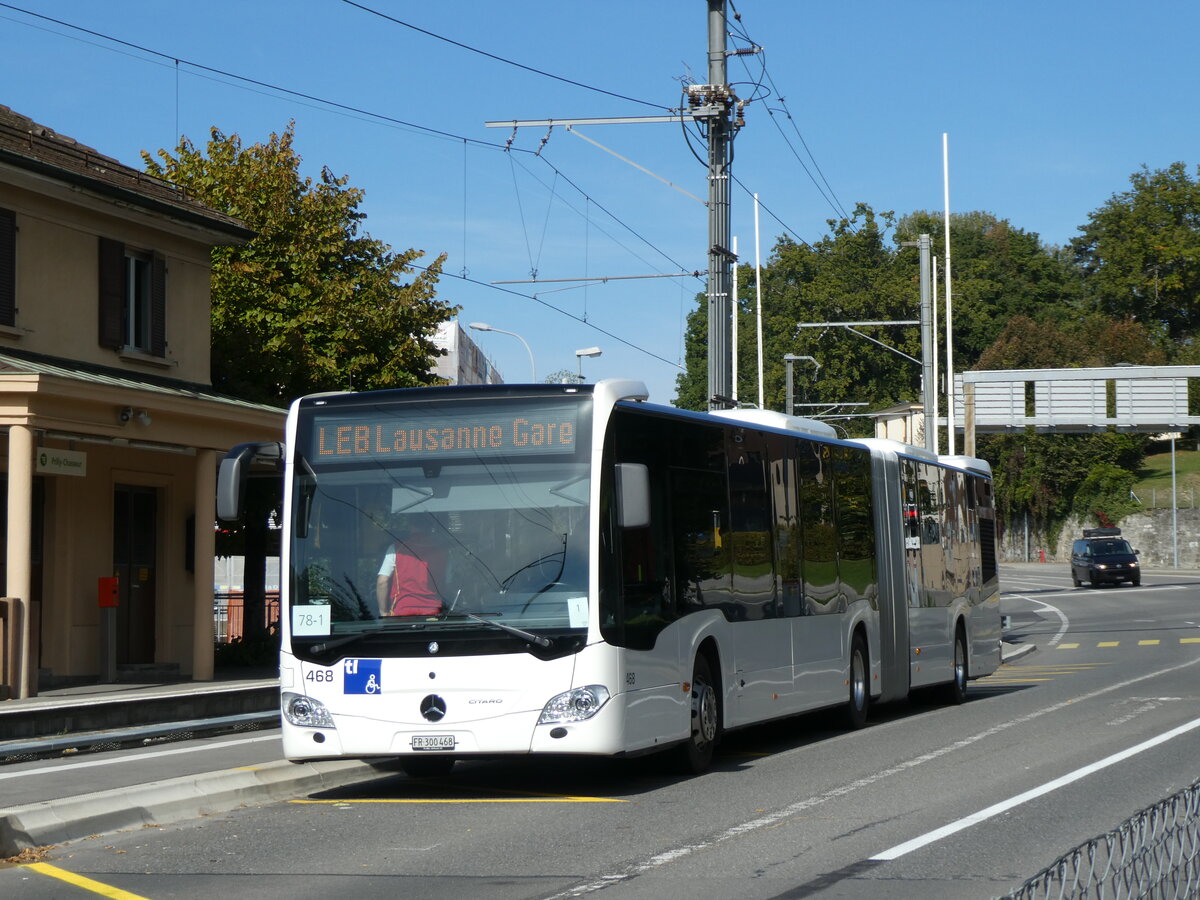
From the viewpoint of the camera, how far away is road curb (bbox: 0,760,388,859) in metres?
9.82

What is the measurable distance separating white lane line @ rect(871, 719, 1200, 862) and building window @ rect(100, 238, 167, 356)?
52.0 feet

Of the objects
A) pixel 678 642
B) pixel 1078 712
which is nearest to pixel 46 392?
pixel 678 642

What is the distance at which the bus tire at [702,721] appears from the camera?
507 inches

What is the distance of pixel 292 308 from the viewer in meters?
32.6

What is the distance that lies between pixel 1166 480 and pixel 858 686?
7420 cm

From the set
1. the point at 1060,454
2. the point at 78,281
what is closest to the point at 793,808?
the point at 78,281

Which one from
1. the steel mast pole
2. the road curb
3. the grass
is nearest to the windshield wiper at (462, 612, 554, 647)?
the road curb

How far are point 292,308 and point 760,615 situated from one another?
19913 millimetres

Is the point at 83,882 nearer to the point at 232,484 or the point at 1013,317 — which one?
the point at 232,484

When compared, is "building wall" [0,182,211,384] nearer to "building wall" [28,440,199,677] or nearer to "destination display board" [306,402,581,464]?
"building wall" [28,440,199,677]

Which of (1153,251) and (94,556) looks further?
(1153,251)

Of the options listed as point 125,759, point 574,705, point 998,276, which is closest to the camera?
point 574,705

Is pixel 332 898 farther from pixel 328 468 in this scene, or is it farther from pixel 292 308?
pixel 292 308

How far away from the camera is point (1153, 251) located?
9662cm
